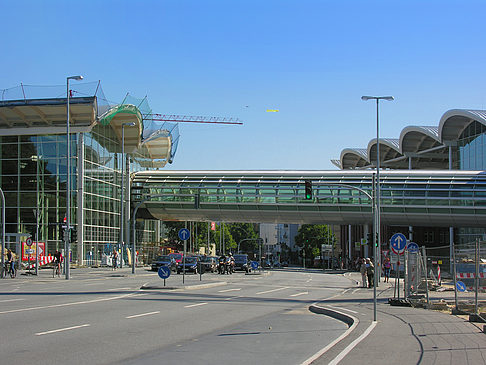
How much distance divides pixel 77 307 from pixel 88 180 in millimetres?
39531

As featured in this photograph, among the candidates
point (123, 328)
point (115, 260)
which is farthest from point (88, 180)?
point (123, 328)

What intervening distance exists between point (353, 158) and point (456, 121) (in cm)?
3947

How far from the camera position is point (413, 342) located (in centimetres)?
1178

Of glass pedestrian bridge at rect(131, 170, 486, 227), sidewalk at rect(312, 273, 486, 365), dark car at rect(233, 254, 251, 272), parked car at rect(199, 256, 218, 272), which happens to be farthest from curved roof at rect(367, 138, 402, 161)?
sidewalk at rect(312, 273, 486, 365)

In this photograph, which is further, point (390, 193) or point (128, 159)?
point (128, 159)

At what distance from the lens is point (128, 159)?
6875cm

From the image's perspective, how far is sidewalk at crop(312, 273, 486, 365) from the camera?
9992 mm

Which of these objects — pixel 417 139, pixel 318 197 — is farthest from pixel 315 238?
pixel 318 197

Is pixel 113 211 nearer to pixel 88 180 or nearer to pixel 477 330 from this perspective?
pixel 88 180

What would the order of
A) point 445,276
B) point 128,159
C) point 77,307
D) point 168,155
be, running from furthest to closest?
1. point 168,155
2. point 128,159
3. point 445,276
4. point 77,307

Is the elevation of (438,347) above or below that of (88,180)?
below

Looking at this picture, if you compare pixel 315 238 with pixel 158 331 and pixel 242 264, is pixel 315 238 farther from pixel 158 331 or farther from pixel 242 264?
pixel 158 331

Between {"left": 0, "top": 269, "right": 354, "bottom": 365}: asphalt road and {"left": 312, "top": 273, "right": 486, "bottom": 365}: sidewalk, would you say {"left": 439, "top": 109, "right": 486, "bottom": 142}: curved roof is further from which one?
{"left": 312, "top": 273, "right": 486, "bottom": 365}: sidewalk

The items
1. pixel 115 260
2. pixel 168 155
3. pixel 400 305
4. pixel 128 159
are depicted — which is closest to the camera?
pixel 400 305
